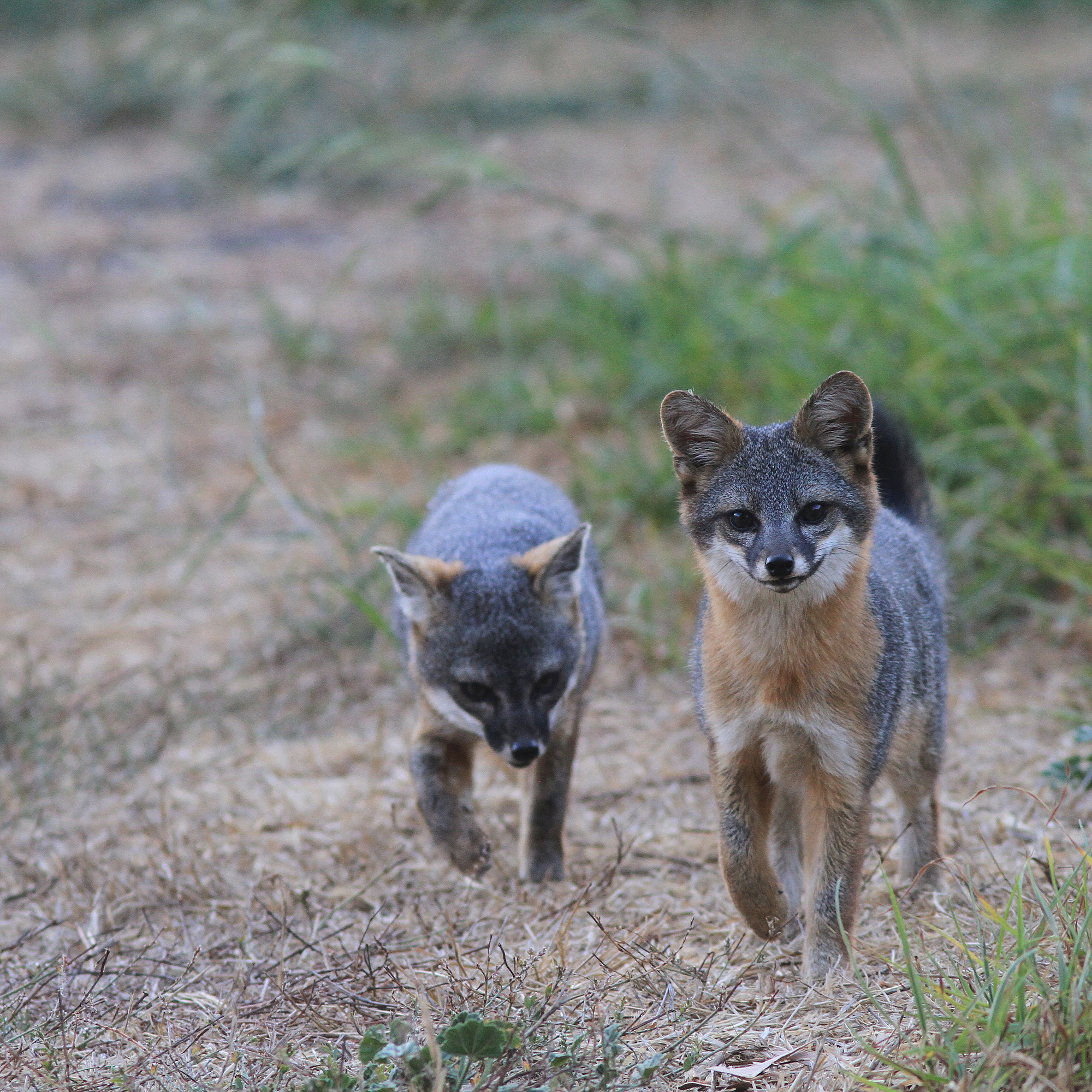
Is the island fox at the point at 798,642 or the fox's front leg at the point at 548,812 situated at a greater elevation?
the island fox at the point at 798,642

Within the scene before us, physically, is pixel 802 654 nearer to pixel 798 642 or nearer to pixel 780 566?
pixel 798 642

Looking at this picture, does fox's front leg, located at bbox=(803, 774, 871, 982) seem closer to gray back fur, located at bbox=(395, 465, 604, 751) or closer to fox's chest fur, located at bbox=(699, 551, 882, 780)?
fox's chest fur, located at bbox=(699, 551, 882, 780)

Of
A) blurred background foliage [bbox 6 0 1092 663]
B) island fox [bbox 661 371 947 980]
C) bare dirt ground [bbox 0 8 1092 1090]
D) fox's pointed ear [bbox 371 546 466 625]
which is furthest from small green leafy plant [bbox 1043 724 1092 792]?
fox's pointed ear [bbox 371 546 466 625]

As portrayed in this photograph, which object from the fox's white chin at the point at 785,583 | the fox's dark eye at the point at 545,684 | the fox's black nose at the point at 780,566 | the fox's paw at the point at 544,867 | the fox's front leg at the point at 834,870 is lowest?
the fox's paw at the point at 544,867

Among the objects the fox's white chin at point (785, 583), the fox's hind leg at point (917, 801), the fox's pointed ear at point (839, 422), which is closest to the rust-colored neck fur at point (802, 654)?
the fox's white chin at point (785, 583)

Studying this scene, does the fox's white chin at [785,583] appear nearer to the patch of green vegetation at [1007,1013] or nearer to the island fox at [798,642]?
the island fox at [798,642]

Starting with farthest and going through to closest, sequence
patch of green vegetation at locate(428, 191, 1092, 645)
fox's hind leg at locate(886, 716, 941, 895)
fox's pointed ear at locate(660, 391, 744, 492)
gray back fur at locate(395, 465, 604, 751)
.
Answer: patch of green vegetation at locate(428, 191, 1092, 645)
gray back fur at locate(395, 465, 604, 751)
fox's hind leg at locate(886, 716, 941, 895)
fox's pointed ear at locate(660, 391, 744, 492)

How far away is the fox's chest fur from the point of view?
2971 millimetres

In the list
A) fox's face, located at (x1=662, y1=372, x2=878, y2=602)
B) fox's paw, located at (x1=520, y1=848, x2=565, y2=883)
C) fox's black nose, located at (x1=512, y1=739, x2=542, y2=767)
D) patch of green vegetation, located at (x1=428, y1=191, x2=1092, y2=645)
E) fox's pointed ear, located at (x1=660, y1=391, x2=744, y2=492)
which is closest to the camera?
fox's face, located at (x1=662, y1=372, x2=878, y2=602)

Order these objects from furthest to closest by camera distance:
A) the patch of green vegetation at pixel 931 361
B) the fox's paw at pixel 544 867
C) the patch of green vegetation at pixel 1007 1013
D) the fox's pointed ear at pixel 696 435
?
the patch of green vegetation at pixel 931 361
the fox's paw at pixel 544 867
the fox's pointed ear at pixel 696 435
the patch of green vegetation at pixel 1007 1013

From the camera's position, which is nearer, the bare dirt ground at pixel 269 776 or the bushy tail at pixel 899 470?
the bare dirt ground at pixel 269 776

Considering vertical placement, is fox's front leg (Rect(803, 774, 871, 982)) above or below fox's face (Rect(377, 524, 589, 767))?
below

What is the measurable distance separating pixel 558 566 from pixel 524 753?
60cm

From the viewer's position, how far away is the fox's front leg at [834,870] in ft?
9.94
